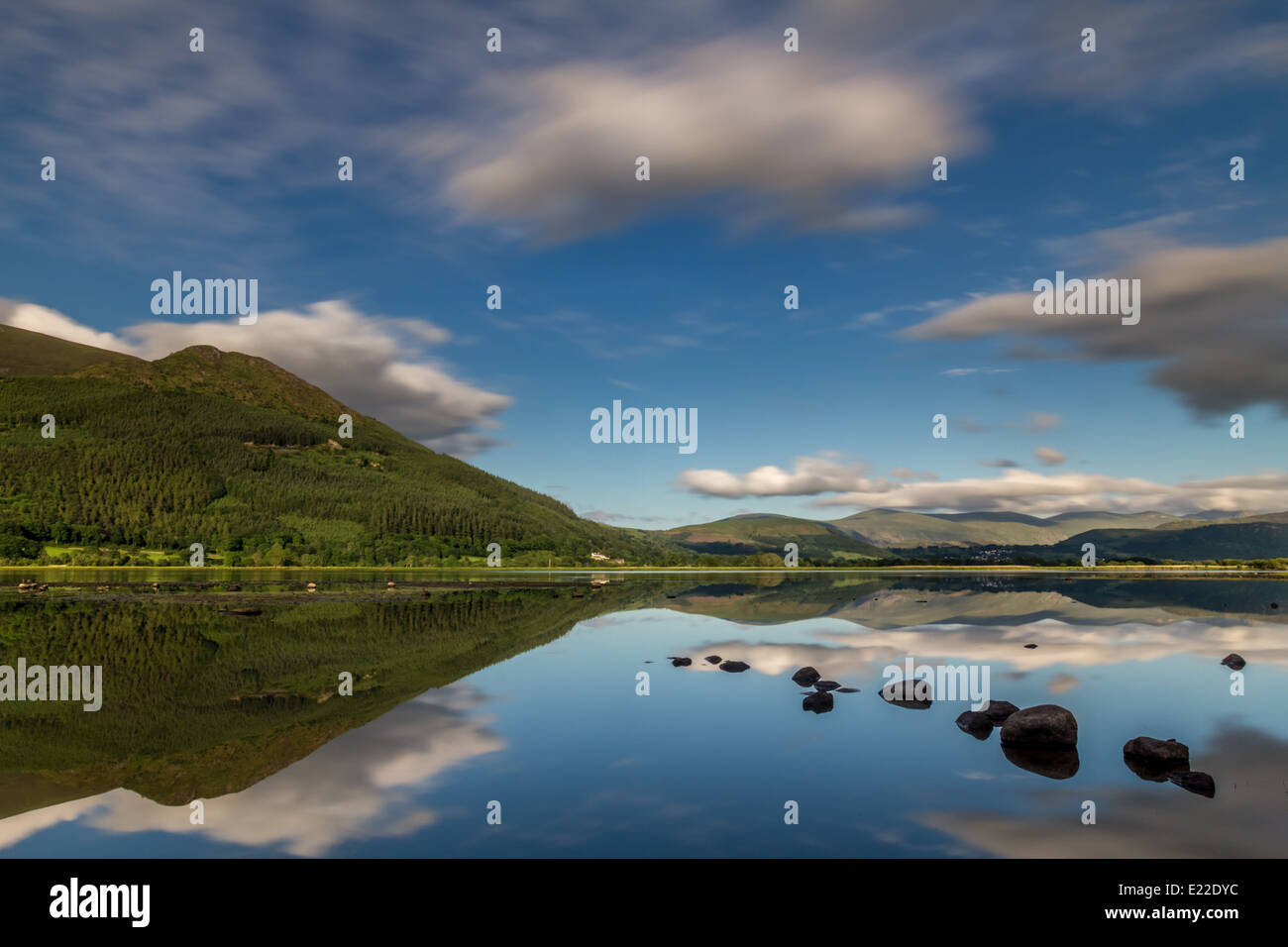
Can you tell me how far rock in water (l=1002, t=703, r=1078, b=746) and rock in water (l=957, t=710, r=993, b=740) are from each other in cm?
115

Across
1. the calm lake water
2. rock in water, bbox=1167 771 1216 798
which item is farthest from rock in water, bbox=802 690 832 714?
rock in water, bbox=1167 771 1216 798

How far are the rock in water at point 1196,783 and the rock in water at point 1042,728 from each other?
282cm

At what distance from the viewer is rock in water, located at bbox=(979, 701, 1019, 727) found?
77.0ft

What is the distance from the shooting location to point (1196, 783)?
57.9ft

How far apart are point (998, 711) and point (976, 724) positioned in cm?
112

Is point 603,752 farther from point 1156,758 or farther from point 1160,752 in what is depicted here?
point 1160,752

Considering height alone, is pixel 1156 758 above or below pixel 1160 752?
below

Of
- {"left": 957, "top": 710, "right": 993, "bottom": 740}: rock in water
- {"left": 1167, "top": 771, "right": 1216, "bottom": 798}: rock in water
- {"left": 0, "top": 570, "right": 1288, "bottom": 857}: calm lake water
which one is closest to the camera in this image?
{"left": 0, "top": 570, "right": 1288, "bottom": 857}: calm lake water

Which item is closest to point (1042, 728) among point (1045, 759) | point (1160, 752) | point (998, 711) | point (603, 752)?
point (1045, 759)

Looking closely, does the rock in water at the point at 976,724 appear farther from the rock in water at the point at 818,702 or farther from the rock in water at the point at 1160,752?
the rock in water at the point at 818,702

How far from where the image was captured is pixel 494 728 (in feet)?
74.2

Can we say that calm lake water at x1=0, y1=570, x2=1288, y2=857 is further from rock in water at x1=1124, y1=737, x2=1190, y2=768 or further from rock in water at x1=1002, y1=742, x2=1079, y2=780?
rock in water at x1=1124, y1=737, x2=1190, y2=768
